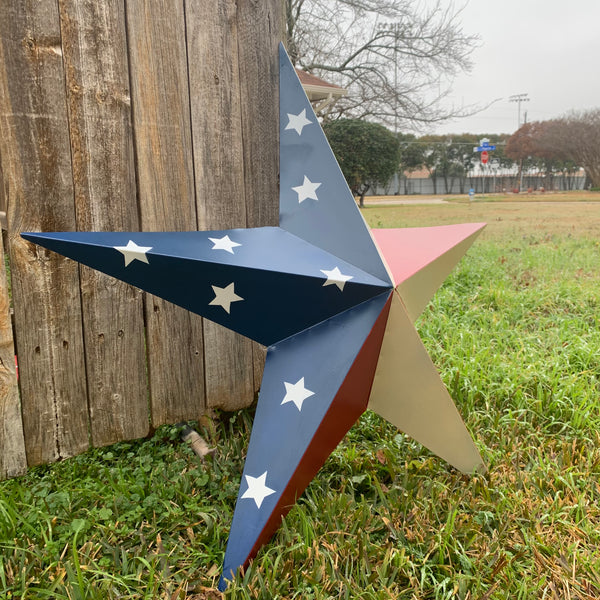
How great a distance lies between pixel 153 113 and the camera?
178 cm

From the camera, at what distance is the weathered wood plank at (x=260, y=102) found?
1.94m

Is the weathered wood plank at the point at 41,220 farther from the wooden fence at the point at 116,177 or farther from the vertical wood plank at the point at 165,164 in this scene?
the vertical wood plank at the point at 165,164

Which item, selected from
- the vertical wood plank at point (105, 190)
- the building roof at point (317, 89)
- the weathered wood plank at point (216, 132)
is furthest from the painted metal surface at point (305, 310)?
the building roof at point (317, 89)

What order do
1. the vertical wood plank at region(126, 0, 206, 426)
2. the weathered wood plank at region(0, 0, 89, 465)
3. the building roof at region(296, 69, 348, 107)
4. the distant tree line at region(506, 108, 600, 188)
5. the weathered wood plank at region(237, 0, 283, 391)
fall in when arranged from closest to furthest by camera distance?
the weathered wood plank at region(0, 0, 89, 465) < the vertical wood plank at region(126, 0, 206, 426) < the weathered wood plank at region(237, 0, 283, 391) < the building roof at region(296, 69, 348, 107) < the distant tree line at region(506, 108, 600, 188)

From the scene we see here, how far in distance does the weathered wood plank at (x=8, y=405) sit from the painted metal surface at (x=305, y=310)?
54cm

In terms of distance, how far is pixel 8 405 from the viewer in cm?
167

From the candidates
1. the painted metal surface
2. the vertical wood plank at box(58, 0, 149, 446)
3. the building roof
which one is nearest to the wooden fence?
the vertical wood plank at box(58, 0, 149, 446)

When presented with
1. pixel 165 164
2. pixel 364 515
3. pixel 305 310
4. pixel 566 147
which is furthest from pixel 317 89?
pixel 566 147

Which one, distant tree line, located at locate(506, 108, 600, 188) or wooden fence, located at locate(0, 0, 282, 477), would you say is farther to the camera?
distant tree line, located at locate(506, 108, 600, 188)

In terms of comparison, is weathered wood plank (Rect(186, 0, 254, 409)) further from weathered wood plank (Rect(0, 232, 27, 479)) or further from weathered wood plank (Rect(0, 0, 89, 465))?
weathered wood plank (Rect(0, 232, 27, 479))

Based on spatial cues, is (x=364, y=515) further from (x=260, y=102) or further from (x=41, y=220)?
(x=260, y=102)

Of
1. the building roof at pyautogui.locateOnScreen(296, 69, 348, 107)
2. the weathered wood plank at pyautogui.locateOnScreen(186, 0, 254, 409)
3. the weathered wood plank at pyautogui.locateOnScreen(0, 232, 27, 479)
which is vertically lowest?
the weathered wood plank at pyautogui.locateOnScreen(0, 232, 27, 479)

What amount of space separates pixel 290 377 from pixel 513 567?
842mm

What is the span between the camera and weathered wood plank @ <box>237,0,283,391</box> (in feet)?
6.35
